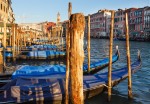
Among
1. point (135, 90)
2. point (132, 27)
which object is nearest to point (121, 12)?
point (132, 27)

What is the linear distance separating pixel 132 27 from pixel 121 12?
5897mm

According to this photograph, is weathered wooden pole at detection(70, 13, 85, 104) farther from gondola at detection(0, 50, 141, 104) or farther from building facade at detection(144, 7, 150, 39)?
building facade at detection(144, 7, 150, 39)

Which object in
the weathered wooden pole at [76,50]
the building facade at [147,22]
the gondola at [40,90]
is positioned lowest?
the gondola at [40,90]

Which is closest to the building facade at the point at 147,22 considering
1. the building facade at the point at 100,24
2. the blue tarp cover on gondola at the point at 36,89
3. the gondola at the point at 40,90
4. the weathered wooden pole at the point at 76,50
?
the building facade at the point at 100,24

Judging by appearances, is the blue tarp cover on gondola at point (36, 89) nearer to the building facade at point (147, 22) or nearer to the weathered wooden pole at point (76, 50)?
the weathered wooden pole at point (76, 50)

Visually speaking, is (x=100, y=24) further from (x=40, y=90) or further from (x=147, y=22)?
(x=40, y=90)

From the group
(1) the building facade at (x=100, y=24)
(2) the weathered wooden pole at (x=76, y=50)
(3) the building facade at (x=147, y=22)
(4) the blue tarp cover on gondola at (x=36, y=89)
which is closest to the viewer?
(2) the weathered wooden pole at (x=76, y=50)

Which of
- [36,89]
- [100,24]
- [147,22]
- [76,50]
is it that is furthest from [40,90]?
[100,24]

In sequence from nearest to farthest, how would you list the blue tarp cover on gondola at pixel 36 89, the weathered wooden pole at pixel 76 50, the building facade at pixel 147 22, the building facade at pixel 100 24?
the weathered wooden pole at pixel 76 50 < the blue tarp cover on gondola at pixel 36 89 < the building facade at pixel 147 22 < the building facade at pixel 100 24

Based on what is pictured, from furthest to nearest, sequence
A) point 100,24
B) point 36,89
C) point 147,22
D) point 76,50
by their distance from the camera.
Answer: point 100,24
point 147,22
point 36,89
point 76,50

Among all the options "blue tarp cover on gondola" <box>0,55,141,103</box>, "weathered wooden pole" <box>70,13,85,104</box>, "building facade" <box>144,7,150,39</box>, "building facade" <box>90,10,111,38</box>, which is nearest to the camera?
"weathered wooden pole" <box>70,13,85,104</box>

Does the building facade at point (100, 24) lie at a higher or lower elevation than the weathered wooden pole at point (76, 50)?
higher

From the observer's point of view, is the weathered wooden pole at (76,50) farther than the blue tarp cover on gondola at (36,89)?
No

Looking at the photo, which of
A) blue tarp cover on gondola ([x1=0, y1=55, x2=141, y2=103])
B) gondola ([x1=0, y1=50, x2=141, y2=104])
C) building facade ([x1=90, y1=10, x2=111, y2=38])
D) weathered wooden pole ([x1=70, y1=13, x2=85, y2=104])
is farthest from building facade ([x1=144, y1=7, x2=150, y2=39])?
weathered wooden pole ([x1=70, y1=13, x2=85, y2=104])
